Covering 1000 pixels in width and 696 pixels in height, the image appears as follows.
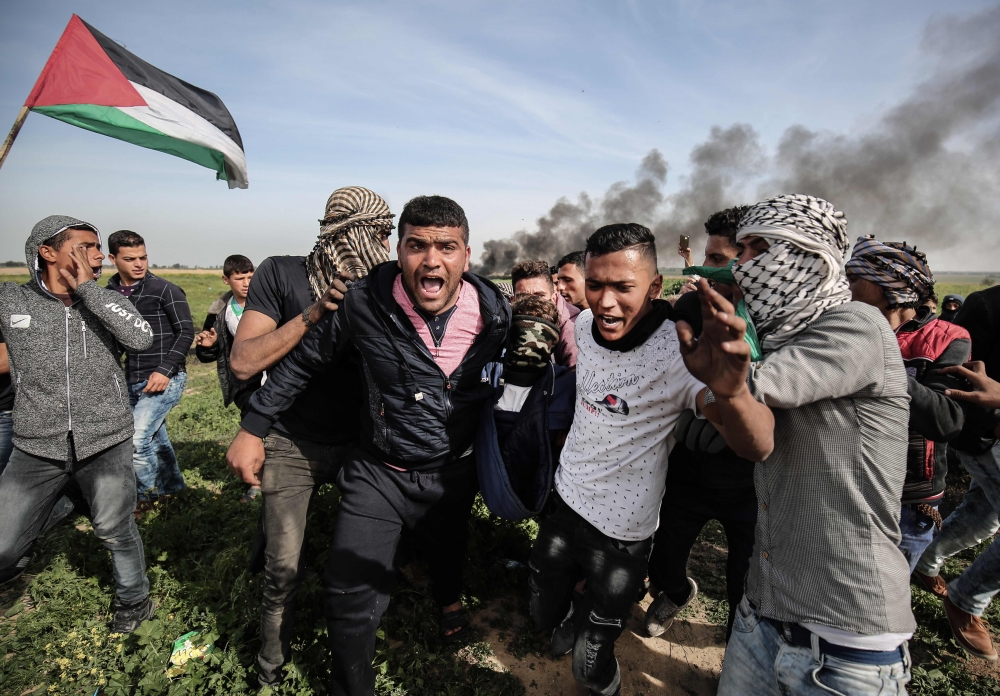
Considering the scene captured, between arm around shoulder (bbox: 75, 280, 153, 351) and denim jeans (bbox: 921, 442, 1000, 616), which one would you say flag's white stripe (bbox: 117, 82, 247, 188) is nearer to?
arm around shoulder (bbox: 75, 280, 153, 351)

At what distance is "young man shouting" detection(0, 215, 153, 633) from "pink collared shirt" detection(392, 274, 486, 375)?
6.12 feet

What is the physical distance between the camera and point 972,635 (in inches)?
125

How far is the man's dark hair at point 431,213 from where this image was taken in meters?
2.54

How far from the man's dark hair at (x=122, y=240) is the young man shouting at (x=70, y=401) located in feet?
6.27

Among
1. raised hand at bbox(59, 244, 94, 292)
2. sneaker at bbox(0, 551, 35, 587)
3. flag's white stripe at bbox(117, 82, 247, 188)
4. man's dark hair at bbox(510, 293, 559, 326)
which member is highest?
flag's white stripe at bbox(117, 82, 247, 188)

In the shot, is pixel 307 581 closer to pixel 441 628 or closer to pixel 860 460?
pixel 441 628

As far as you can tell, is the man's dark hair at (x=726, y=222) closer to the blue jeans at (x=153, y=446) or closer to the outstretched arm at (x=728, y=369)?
the outstretched arm at (x=728, y=369)

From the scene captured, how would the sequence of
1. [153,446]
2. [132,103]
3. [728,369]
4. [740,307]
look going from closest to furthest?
[728,369]
[740,307]
[132,103]
[153,446]

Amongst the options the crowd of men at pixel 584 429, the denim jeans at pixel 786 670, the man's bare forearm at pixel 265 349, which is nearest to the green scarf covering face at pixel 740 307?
the crowd of men at pixel 584 429

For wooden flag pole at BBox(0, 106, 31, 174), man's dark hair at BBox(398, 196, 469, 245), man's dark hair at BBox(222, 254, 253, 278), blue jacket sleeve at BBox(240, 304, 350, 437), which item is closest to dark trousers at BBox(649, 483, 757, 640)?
man's dark hair at BBox(398, 196, 469, 245)

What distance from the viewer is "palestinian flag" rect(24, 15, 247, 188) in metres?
3.57

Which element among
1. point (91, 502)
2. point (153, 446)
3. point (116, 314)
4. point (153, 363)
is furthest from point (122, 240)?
point (91, 502)

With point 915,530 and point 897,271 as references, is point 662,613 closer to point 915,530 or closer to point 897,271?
point 915,530

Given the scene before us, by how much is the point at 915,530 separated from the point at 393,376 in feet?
10.1
